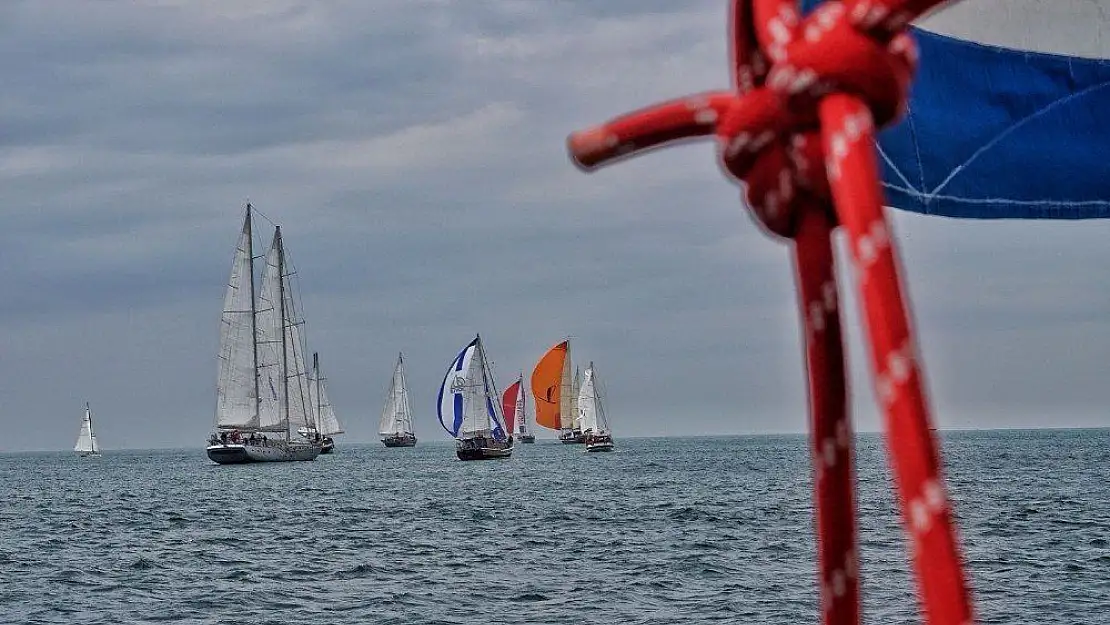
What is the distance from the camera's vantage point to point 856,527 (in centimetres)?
214

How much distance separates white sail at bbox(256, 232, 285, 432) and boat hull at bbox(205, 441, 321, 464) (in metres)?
8.48

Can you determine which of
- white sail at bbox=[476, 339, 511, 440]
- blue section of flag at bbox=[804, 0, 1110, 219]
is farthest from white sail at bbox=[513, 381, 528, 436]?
blue section of flag at bbox=[804, 0, 1110, 219]

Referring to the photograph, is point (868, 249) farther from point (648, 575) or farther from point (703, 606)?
point (648, 575)

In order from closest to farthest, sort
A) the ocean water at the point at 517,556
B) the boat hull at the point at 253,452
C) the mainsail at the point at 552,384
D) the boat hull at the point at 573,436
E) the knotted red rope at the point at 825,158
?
1. the knotted red rope at the point at 825,158
2. the ocean water at the point at 517,556
3. the boat hull at the point at 253,452
4. the mainsail at the point at 552,384
5. the boat hull at the point at 573,436

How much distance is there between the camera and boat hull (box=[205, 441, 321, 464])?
103369mm

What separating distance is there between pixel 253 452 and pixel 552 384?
1445 inches

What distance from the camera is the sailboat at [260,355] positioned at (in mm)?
91000

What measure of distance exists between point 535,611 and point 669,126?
28.8 meters

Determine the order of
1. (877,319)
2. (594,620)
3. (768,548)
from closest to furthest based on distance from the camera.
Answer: (877,319) → (594,620) → (768,548)

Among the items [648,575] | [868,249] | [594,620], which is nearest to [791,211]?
[868,249]

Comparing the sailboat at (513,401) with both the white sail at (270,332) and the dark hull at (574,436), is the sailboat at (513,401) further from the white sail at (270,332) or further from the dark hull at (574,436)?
the white sail at (270,332)

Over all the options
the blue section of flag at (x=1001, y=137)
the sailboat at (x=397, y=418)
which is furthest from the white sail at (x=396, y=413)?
the blue section of flag at (x=1001, y=137)

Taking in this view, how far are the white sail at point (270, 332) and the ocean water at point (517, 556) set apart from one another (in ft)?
44.1

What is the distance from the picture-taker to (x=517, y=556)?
4131cm
